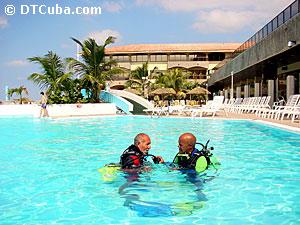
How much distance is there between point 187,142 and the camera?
4.91m

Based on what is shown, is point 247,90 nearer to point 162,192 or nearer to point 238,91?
point 238,91

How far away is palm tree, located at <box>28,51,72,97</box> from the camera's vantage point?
25.8 m

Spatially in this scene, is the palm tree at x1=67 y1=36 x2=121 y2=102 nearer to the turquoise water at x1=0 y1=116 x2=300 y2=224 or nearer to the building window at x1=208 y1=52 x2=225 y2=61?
the turquoise water at x1=0 y1=116 x2=300 y2=224

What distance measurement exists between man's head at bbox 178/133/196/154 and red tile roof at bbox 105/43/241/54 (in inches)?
2074

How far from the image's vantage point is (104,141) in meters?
10.4

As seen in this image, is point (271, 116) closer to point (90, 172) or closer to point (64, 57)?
point (90, 172)

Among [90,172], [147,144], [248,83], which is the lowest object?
[90,172]

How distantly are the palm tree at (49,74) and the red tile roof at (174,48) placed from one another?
3186 centimetres

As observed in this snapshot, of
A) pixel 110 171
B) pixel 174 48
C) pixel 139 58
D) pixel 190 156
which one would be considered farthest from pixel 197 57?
pixel 190 156

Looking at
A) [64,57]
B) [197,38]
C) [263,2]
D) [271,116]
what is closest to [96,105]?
[64,57]

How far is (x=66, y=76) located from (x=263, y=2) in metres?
14.0

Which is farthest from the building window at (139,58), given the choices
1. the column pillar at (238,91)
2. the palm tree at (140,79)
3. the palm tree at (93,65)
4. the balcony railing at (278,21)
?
the balcony railing at (278,21)

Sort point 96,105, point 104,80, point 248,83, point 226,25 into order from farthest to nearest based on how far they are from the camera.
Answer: point 226,25
point 248,83
point 104,80
point 96,105

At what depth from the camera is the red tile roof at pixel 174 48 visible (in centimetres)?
5734
